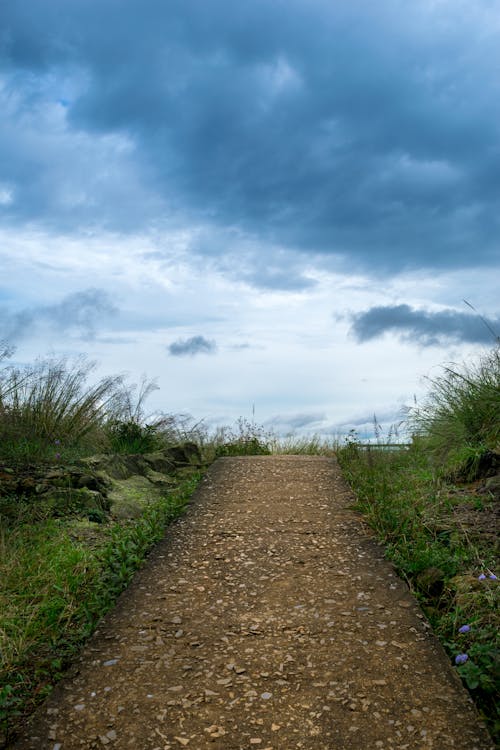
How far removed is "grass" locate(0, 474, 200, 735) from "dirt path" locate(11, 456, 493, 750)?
5.4 inches

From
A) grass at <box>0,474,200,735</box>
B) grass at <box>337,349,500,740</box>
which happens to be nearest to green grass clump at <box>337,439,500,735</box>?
grass at <box>337,349,500,740</box>

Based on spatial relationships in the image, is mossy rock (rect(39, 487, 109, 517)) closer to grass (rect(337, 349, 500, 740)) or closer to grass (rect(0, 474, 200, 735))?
grass (rect(0, 474, 200, 735))

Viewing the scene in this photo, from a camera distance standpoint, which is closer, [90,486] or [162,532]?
[162,532]

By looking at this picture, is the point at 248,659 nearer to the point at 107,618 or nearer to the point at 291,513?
the point at 107,618

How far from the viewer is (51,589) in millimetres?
4086

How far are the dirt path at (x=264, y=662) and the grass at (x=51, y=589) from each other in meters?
0.14

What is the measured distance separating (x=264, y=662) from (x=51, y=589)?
153 centimetres

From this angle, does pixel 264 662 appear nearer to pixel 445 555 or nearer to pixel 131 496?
pixel 445 555

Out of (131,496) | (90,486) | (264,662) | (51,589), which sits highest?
(90,486)

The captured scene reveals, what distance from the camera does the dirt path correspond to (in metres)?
2.88

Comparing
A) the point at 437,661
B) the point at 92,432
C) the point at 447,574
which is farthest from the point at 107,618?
the point at 92,432

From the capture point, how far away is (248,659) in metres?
3.44

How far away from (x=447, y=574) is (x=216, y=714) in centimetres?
192

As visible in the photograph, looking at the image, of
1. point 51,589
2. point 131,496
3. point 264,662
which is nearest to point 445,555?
point 264,662
